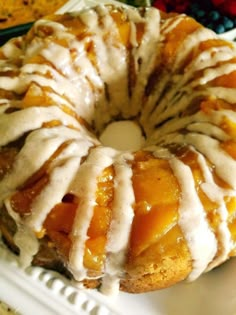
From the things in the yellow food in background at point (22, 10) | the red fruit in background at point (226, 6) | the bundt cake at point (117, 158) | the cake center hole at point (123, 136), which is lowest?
the red fruit in background at point (226, 6)

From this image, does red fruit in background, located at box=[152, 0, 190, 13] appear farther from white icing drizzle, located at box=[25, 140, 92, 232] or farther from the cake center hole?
white icing drizzle, located at box=[25, 140, 92, 232]

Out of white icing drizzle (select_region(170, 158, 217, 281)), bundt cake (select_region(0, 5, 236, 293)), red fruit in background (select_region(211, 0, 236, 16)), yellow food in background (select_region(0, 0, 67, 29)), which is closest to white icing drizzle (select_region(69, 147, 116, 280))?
bundt cake (select_region(0, 5, 236, 293))

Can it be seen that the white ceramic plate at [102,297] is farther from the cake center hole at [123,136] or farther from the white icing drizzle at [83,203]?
the cake center hole at [123,136]

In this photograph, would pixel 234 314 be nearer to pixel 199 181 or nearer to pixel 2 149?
pixel 199 181

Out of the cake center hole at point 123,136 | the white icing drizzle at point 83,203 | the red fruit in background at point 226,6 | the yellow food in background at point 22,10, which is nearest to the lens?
the white icing drizzle at point 83,203

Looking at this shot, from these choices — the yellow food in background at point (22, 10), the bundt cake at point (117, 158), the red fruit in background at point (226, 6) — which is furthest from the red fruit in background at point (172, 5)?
the bundt cake at point (117, 158)

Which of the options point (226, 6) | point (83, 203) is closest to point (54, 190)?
point (83, 203)

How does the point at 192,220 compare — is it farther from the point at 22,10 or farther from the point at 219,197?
the point at 22,10
